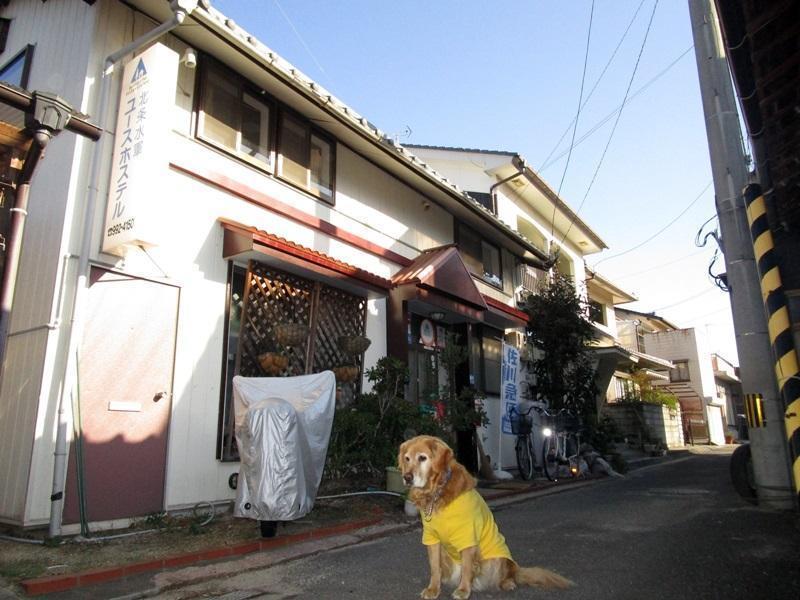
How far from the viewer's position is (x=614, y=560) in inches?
169

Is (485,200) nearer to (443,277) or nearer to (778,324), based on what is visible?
(443,277)

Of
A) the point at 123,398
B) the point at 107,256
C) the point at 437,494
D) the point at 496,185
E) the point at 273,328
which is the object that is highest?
the point at 496,185

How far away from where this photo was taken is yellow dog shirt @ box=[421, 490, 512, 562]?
3.41 metres

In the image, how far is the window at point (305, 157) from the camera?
8.19 metres

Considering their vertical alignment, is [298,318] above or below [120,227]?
below

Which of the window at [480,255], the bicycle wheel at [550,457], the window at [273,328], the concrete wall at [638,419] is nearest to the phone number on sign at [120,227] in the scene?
the window at [273,328]

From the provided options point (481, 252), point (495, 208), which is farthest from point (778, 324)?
point (495, 208)

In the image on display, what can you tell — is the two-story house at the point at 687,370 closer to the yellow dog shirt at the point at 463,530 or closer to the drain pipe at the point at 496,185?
the drain pipe at the point at 496,185

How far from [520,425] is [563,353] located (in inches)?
124

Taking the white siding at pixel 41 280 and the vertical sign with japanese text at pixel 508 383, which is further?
the vertical sign with japanese text at pixel 508 383

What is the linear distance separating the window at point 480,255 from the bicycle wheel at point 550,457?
400cm

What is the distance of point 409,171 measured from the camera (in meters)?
10.2

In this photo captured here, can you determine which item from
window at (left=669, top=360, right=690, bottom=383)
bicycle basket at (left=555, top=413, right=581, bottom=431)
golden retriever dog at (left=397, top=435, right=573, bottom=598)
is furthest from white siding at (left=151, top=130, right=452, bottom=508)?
window at (left=669, top=360, right=690, bottom=383)

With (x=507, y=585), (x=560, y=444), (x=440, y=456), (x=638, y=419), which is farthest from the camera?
(x=638, y=419)
